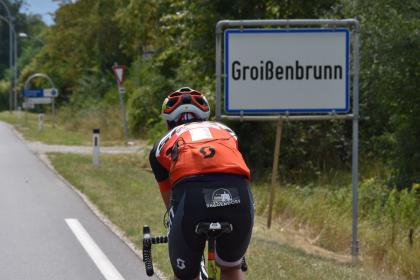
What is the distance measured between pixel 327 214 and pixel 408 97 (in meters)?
3.88

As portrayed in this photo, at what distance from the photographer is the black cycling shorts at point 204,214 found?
431 centimetres

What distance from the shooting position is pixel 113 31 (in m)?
46.8

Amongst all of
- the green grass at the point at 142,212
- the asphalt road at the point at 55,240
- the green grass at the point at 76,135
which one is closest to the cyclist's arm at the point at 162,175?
the green grass at the point at 142,212

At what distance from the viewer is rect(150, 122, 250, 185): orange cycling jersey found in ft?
14.4

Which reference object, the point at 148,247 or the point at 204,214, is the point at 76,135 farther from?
the point at 204,214

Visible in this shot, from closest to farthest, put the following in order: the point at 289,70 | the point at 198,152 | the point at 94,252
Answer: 1. the point at 198,152
2. the point at 94,252
3. the point at 289,70

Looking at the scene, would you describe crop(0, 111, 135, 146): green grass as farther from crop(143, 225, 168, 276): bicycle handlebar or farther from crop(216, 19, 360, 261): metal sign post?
crop(143, 225, 168, 276): bicycle handlebar

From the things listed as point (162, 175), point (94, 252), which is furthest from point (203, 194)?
point (94, 252)

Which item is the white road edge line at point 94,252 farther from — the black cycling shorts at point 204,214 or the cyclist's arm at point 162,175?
the black cycling shorts at point 204,214

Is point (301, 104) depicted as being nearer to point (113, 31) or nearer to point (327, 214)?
point (327, 214)

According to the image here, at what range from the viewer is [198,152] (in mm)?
4406

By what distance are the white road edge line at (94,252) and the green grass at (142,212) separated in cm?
50

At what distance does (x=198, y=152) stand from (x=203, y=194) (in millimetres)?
245

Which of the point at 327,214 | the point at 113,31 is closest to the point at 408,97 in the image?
the point at 327,214
